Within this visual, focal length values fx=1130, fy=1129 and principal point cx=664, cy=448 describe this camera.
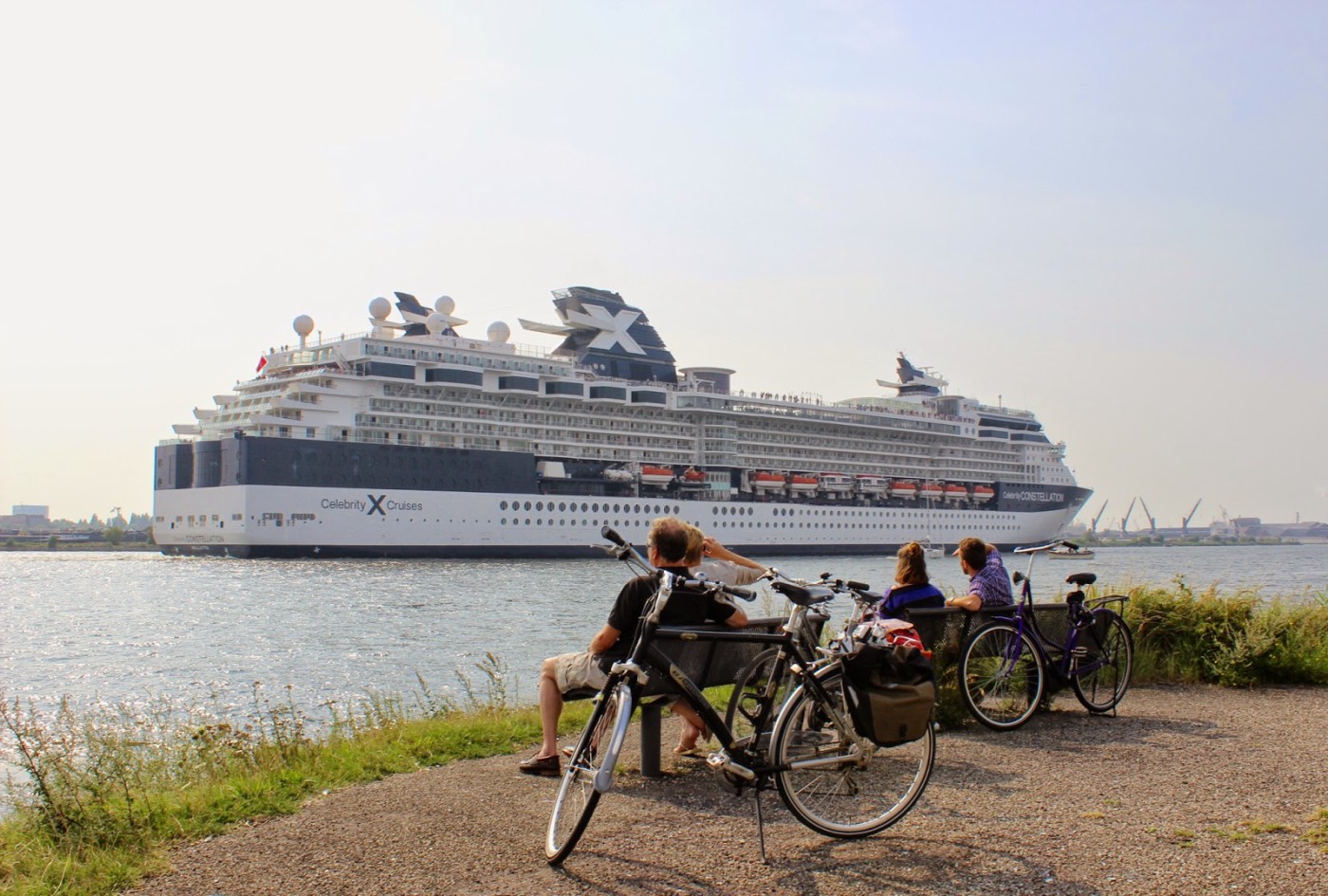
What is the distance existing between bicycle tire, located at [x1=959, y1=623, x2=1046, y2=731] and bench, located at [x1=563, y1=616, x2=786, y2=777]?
143cm

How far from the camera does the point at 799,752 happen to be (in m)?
4.28

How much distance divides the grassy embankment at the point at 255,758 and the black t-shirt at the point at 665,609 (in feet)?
5.38

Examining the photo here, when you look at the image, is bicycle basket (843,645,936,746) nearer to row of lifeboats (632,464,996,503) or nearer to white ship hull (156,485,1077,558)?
white ship hull (156,485,1077,558)

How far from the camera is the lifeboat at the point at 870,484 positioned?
203 ft

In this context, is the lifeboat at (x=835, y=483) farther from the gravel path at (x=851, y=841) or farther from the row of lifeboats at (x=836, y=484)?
→ the gravel path at (x=851, y=841)

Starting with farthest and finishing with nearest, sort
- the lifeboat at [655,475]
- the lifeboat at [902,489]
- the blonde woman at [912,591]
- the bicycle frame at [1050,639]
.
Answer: the lifeboat at [902,489] < the lifeboat at [655,475] < the bicycle frame at [1050,639] < the blonde woman at [912,591]

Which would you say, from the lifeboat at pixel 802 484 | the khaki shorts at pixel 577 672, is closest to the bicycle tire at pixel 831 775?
the khaki shorts at pixel 577 672

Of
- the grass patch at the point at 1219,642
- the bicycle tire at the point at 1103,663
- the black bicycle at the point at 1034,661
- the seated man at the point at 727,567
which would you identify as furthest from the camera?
the grass patch at the point at 1219,642

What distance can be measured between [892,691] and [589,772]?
114 cm

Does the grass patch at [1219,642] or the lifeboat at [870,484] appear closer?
the grass patch at [1219,642]

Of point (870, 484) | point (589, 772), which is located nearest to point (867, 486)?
point (870, 484)

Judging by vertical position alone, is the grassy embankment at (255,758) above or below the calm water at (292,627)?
above

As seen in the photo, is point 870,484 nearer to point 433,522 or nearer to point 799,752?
point 433,522

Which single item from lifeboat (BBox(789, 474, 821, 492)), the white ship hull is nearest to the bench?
the white ship hull
